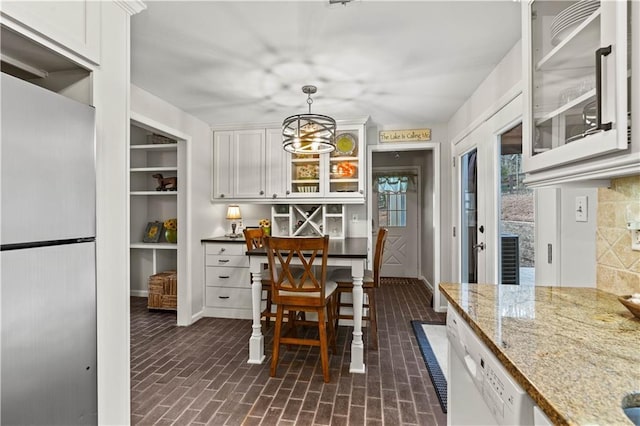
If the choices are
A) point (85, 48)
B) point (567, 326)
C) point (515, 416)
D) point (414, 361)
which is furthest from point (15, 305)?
point (414, 361)

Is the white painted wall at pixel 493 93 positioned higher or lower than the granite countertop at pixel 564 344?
higher

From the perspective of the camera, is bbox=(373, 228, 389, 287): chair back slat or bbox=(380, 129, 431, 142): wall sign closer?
bbox=(373, 228, 389, 287): chair back slat

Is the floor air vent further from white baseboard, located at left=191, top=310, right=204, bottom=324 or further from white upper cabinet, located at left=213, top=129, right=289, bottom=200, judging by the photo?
white baseboard, located at left=191, top=310, right=204, bottom=324

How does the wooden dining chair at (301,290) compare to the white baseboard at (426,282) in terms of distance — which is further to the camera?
the white baseboard at (426,282)

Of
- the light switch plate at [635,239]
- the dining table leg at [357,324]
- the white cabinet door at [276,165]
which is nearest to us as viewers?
the light switch plate at [635,239]

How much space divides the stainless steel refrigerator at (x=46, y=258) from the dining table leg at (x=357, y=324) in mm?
1688

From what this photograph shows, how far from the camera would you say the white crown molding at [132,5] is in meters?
1.54

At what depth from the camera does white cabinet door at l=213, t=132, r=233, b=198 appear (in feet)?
12.9

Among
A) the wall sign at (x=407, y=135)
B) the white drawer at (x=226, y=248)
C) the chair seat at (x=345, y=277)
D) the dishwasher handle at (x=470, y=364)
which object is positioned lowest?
the chair seat at (x=345, y=277)

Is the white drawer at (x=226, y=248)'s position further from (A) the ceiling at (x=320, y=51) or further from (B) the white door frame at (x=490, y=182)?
(B) the white door frame at (x=490, y=182)

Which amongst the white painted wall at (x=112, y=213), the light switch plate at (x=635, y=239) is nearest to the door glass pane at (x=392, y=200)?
the light switch plate at (x=635, y=239)

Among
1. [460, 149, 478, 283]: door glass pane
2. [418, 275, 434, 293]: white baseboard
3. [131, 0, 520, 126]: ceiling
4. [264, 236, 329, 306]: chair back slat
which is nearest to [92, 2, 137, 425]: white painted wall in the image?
[131, 0, 520, 126]: ceiling

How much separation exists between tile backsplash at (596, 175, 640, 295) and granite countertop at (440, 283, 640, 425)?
0.24 ft

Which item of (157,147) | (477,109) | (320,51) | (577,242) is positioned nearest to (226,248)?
(157,147)
